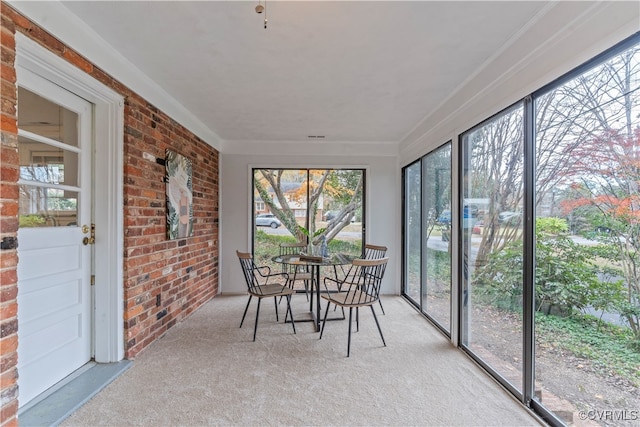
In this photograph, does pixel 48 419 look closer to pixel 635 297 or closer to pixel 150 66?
pixel 150 66

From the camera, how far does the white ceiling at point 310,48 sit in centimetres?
166

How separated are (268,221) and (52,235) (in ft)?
9.87

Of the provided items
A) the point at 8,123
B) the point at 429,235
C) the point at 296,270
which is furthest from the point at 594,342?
the point at 8,123

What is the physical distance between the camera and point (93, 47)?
1.97 meters

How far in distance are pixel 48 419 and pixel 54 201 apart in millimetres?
1339

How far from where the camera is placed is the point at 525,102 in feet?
6.33

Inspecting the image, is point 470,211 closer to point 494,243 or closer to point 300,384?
point 494,243

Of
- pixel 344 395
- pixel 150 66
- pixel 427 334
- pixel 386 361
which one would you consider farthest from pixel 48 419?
A: pixel 427 334

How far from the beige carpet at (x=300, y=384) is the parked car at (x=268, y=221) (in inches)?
77.8

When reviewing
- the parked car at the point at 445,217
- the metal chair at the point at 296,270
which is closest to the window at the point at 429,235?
the parked car at the point at 445,217

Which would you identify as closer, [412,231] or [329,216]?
[412,231]

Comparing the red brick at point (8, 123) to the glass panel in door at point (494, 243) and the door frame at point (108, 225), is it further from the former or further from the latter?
the glass panel in door at point (494, 243)

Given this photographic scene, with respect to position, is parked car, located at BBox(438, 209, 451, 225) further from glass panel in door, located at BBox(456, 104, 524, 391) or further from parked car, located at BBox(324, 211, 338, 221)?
parked car, located at BBox(324, 211, 338, 221)

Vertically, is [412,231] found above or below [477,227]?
below
